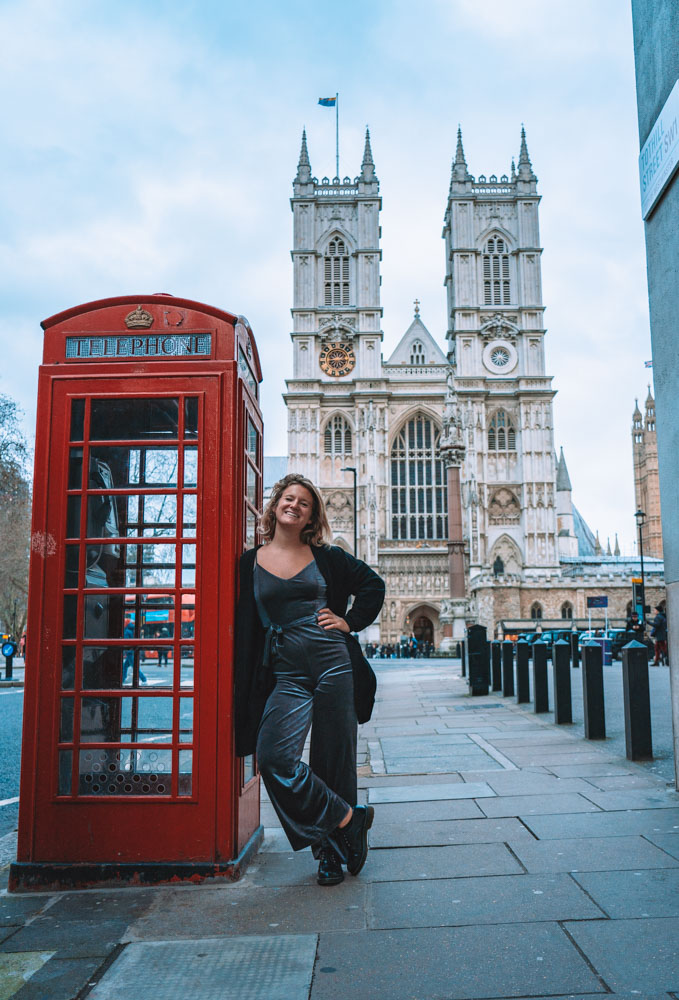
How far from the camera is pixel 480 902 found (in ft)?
10.2

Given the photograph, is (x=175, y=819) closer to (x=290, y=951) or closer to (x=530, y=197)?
(x=290, y=951)

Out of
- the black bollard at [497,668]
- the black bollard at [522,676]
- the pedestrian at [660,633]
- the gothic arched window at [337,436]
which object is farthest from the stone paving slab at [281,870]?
the gothic arched window at [337,436]

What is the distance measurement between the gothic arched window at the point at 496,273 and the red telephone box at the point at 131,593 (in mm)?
51794

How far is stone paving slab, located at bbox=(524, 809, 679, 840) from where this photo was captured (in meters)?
4.03

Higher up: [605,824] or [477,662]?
[477,662]

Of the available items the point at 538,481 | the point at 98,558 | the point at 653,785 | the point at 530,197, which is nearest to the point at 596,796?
the point at 653,785

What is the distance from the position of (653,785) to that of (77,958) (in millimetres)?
3707

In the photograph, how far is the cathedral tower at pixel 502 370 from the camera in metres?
50.2

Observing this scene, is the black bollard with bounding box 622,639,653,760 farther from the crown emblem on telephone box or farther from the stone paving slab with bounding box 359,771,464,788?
the crown emblem on telephone box

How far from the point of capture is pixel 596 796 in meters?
4.86

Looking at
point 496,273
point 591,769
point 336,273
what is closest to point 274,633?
point 591,769

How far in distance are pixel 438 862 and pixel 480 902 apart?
586 mm

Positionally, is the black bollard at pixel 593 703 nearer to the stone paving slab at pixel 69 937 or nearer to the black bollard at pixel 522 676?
the black bollard at pixel 522 676

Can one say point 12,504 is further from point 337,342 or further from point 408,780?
point 408,780
